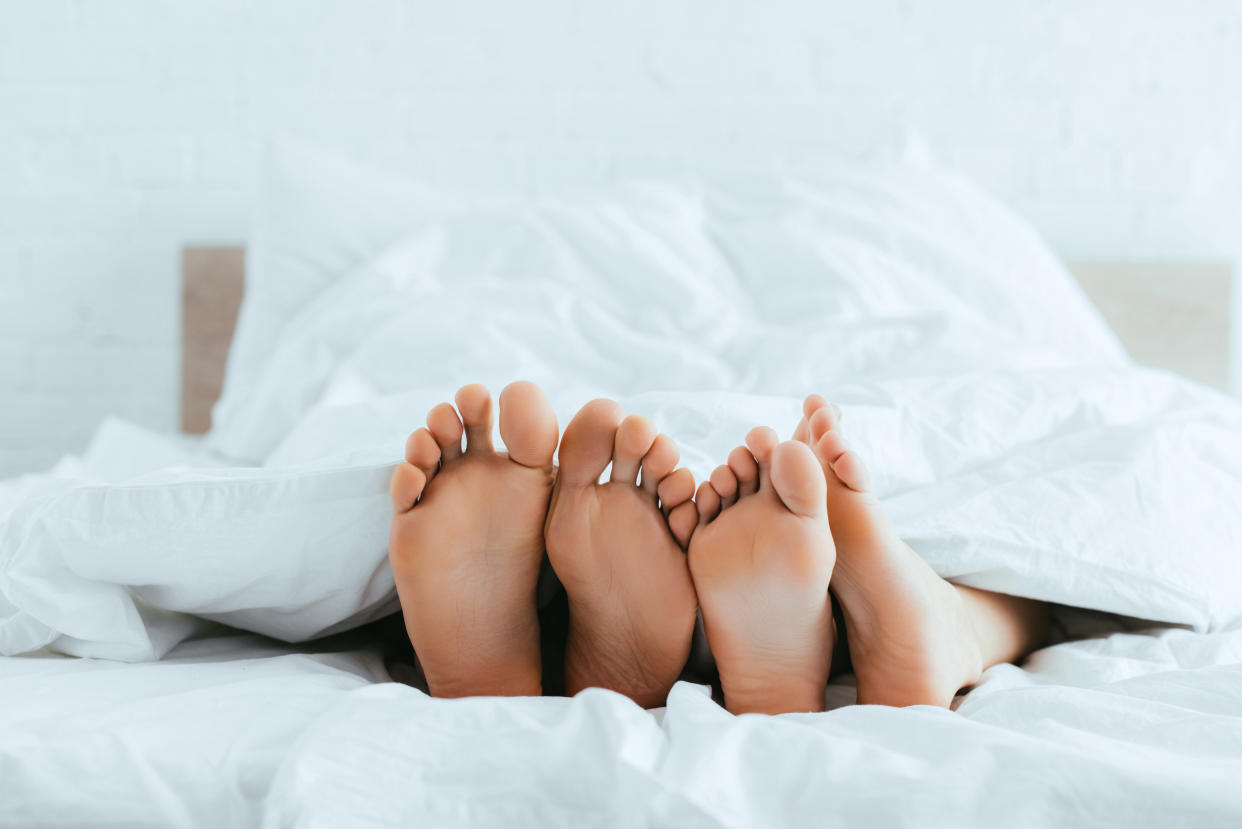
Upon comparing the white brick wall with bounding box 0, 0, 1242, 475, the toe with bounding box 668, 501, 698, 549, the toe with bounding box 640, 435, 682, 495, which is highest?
the white brick wall with bounding box 0, 0, 1242, 475

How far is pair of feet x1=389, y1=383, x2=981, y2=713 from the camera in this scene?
0.55m

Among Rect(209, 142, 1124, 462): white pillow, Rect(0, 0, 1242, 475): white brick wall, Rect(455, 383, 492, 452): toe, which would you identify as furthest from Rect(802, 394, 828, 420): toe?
Rect(0, 0, 1242, 475): white brick wall

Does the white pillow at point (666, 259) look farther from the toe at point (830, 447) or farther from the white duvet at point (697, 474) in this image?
the toe at point (830, 447)

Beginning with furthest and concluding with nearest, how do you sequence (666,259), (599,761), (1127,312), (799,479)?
(1127,312)
(666,259)
(799,479)
(599,761)

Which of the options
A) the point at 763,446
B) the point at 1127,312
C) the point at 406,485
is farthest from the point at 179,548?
the point at 1127,312

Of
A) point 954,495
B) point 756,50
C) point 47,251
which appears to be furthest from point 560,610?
point 47,251

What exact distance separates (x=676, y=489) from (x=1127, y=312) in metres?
1.35

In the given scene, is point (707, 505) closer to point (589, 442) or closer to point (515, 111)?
point (589, 442)

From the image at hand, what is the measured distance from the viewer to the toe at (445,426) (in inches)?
22.6

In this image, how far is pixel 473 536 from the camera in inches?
22.7

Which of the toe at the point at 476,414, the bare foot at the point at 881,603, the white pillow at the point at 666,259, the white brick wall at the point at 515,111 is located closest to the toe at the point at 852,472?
the bare foot at the point at 881,603

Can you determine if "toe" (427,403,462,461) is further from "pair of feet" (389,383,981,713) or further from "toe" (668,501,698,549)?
"toe" (668,501,698,549)

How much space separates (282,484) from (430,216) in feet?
2.83

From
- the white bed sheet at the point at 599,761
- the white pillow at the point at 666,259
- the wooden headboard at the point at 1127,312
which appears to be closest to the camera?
the white bed sheet at the point at 599,761
